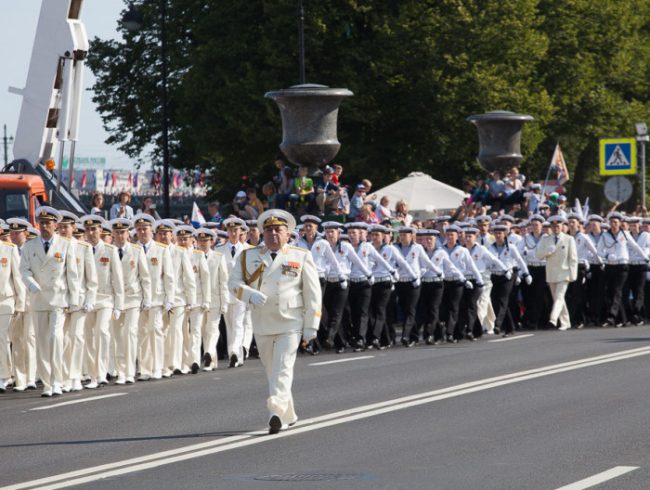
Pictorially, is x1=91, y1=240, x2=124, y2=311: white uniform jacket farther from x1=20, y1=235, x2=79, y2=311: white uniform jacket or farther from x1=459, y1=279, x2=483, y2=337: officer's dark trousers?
x1=459, y1=279, x2=483, y2=337: officer's dark trousers

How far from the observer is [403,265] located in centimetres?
2433

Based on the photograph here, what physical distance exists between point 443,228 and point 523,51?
1867 centimetres

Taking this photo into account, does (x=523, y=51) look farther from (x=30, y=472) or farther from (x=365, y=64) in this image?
(x=30, y=472)

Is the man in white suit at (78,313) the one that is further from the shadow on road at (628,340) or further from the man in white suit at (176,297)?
the shadow on road at (628,340)

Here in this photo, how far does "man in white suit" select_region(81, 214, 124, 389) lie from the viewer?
18.5m

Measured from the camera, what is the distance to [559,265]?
27266 millimetres

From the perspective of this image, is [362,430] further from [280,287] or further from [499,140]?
[499,140]

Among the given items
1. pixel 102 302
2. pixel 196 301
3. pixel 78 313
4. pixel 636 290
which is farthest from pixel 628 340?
pixel 78 313

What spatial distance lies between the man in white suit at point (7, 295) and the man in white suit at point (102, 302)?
86cm

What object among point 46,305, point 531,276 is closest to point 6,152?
point 531,276

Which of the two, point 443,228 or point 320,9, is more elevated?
point 320,9

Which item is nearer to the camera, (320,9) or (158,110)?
(320,9)

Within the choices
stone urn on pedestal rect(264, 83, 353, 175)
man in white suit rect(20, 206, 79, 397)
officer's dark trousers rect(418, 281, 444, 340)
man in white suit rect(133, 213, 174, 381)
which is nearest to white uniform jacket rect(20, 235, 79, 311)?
man in white suit rect(20, 206, 79, 397)

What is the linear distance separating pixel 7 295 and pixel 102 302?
3.53 ft
